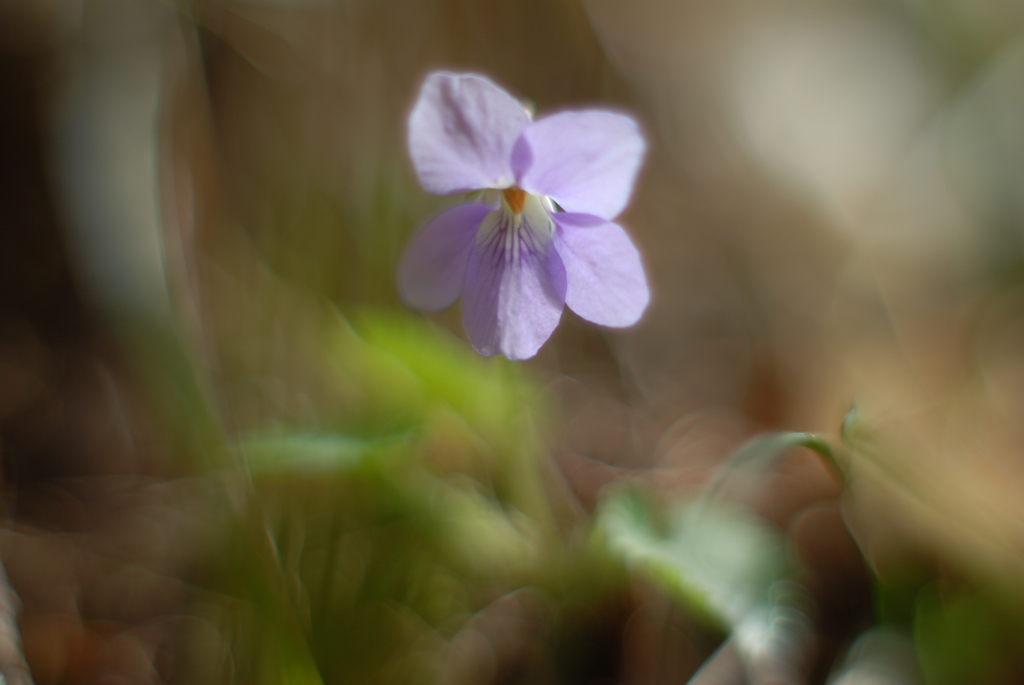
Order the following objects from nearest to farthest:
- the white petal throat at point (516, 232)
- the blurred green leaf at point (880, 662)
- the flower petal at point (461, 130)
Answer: the flower petal at point (461, 130) → the blurred green leaf at point (880, 662) → the white petal throat at point (516, 232)

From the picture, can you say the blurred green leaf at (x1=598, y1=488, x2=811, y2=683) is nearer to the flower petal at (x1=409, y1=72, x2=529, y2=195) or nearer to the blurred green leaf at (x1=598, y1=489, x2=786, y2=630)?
the blurred green leaf at (x1=598, y1=489, x2=786, y2=630)

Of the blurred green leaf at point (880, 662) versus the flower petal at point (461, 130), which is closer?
the flower petal at point (461, 130)

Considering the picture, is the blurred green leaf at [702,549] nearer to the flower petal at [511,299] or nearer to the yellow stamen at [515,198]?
the flower petal at [511,299]

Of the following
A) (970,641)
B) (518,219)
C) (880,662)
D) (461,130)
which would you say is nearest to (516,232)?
(518,219)

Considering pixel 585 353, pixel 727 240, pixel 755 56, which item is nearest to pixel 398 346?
pixel 585 353

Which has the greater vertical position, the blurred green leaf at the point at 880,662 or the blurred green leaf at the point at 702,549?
the blurred green leaf at the point at 880,662

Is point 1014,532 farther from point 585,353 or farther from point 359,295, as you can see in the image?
→ point 359,295

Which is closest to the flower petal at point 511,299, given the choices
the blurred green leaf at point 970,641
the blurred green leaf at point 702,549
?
the blurred green leaf at point 702,549

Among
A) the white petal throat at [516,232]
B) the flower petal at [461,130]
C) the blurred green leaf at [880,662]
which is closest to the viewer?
the flower petal at [461,130]

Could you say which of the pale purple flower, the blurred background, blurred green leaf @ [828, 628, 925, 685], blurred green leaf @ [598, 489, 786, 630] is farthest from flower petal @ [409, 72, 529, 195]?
blurred green leaf @ [828, 628, 925, 685]
